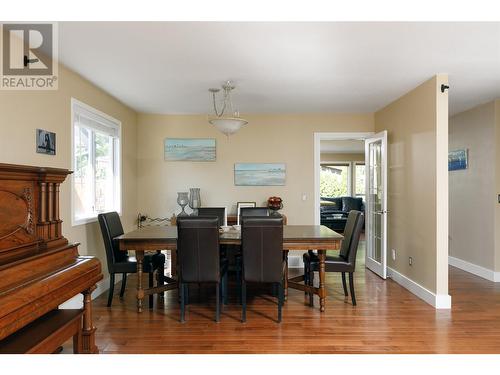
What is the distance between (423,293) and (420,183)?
119 cm

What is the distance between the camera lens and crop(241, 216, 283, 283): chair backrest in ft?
10.1

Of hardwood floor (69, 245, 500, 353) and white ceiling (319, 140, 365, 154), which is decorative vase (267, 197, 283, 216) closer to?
hardwood floor (69, 245, 500, 353)

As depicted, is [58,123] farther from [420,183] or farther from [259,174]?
[420,183]

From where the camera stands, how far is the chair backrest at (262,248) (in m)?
3.08

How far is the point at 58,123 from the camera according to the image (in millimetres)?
3195

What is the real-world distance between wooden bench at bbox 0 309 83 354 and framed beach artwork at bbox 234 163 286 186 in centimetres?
343

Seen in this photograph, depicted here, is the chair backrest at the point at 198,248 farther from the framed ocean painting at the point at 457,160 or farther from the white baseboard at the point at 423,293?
the framed ocean painting at the point at 457,160

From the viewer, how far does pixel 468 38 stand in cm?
264

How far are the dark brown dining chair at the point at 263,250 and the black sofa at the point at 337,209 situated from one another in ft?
20.7

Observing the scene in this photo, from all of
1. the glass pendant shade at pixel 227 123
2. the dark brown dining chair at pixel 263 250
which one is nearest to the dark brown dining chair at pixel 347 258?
the dark brown dining chair at pixel 263 250

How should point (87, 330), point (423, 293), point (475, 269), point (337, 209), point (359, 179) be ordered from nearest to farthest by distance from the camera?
point (87, 330), point (423, 293), point (475, 269), point (337, 209), point (359, 179)

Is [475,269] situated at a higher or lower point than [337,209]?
lower

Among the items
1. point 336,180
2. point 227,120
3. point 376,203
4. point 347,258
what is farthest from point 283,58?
point 336,180
